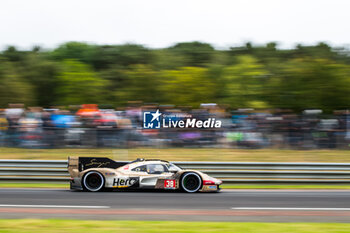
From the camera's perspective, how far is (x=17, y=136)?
48.6 feet

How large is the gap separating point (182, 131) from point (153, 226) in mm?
8070

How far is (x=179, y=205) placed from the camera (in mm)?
9258

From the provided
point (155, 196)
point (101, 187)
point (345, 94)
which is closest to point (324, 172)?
point (155, 196)

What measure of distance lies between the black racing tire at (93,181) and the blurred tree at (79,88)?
2971 cm

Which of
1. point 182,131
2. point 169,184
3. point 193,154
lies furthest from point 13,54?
point 169,184

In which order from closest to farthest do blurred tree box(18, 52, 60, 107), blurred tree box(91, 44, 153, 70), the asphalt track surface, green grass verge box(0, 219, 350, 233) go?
green grass verge box(0, 219, 350, 233) → the asphalt track surface → blurred tree box(18, 52, 60, 107) → blurred tree box(91, 44, 153, 70)

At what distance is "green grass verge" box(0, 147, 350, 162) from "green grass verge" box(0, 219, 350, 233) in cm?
752

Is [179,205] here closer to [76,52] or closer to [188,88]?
[188,88]

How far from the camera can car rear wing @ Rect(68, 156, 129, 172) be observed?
37.6 feet

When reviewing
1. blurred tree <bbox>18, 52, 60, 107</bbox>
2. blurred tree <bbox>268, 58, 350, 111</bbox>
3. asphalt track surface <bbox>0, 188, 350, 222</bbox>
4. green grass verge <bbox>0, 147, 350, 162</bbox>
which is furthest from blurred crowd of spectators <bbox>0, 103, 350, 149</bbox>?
blurred tree <bbox>18, 52, 60, 107</bbox>

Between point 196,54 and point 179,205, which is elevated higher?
point 196,54

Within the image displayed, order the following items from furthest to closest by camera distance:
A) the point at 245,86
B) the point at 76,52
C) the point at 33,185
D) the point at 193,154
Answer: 1. the point at 76,52
2. the point at 245,86
3. the point at 193,154
4. the point at 33,185

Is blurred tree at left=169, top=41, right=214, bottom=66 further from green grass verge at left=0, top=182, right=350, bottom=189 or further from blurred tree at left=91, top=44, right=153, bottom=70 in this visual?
green grass verge at left=0, top=182, right=350, bottom=189

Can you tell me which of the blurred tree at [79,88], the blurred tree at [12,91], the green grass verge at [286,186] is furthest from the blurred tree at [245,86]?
the green grass verge at [286,186]
